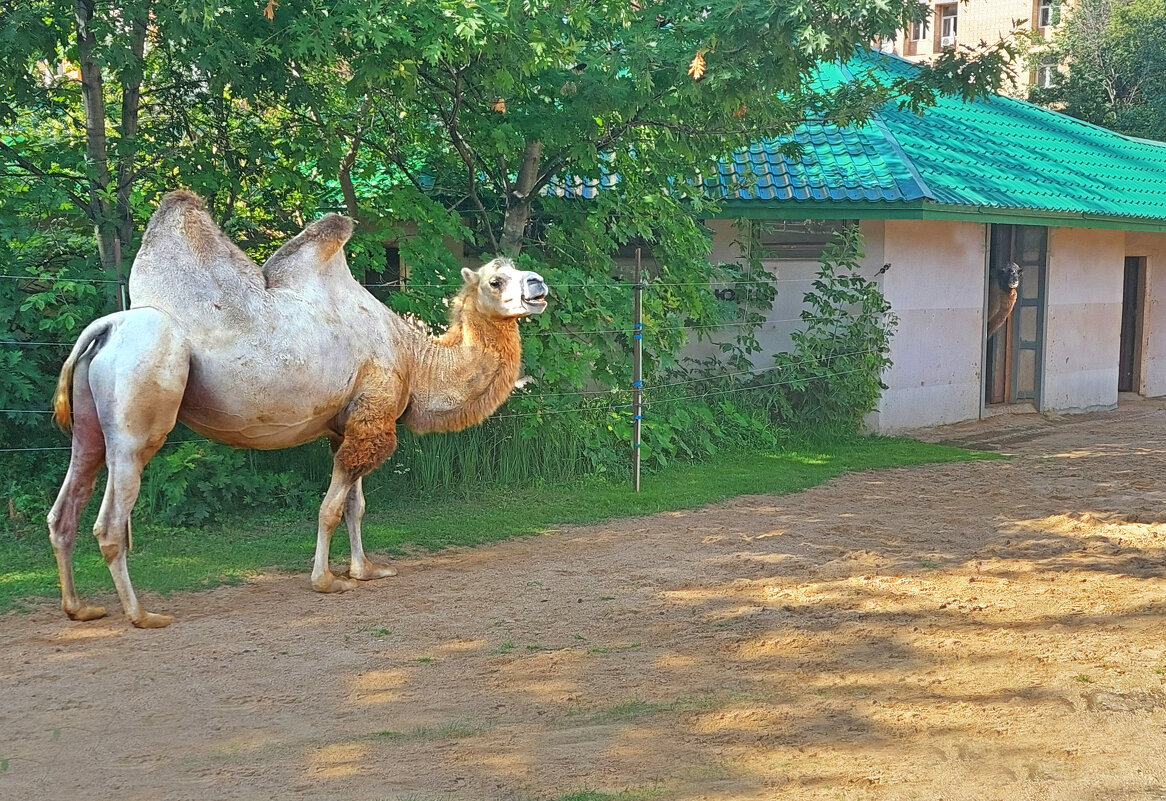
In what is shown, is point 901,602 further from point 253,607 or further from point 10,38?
point 10,38

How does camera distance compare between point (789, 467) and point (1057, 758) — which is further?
point (789, 467)

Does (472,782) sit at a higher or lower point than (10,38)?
lower

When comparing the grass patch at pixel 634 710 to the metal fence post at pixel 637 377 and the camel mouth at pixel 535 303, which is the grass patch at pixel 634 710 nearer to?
the camel mouth at pixel 535 303

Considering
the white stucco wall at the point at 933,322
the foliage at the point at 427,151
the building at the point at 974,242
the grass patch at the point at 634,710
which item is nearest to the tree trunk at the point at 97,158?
the foliage at the point at 427,151

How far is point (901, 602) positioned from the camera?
688 cm

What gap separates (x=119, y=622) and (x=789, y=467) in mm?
6546

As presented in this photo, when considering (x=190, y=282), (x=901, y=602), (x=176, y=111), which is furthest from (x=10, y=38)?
(x=901, y=602)

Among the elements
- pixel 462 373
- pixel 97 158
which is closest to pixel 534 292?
pixel 462 373

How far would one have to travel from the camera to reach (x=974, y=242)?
577 inches

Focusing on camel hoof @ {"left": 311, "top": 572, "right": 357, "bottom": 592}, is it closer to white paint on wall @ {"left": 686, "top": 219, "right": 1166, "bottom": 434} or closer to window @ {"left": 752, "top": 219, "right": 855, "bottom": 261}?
white paint on wall @ {"left": 686, "top": 219, "right": 1166, "bottom": 434}

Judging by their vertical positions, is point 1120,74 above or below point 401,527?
above

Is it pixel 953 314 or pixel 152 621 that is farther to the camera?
pixel 953 314

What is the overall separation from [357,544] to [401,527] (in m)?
1.26

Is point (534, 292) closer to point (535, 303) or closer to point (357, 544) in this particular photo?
point (535, 303)
